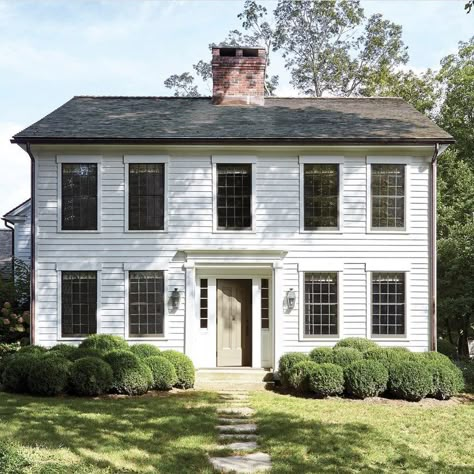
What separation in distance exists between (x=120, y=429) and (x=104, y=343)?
4.70 meters

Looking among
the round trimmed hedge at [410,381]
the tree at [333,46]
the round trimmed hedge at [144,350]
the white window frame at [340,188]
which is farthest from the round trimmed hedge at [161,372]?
the tree at [333,46]

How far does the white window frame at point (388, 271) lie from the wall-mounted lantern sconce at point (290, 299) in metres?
1.82

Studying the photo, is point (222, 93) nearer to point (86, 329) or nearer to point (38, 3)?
point (38, 3)

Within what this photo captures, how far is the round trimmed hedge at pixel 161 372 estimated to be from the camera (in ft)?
43.3

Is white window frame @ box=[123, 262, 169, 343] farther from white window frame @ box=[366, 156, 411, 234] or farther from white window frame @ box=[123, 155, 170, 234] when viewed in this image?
white window frame @ box=[366, 156, 411, 234]

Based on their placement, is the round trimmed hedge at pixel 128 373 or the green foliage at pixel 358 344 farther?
the green foliage at pixel 358 344

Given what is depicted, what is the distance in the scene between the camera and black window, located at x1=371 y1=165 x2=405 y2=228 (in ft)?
50.6

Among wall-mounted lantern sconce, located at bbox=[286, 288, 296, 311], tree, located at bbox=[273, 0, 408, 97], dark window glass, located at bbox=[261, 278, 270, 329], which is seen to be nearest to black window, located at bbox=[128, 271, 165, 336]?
dark window glass, located at bbox=[261, 278, 270, 329]

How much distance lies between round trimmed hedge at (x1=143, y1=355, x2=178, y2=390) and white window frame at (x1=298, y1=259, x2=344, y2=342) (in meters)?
3.50

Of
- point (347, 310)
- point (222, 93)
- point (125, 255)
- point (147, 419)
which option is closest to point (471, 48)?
point (222, 93)

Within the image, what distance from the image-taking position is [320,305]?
15.3 meters

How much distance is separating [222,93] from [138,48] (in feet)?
10.6

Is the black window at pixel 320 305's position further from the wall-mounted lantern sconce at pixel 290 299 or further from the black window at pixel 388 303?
the black window at pixel 388 303

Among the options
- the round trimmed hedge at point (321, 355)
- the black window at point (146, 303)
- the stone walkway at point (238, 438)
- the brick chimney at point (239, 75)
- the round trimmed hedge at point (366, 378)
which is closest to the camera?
the stone walkway at point (238, 438)
